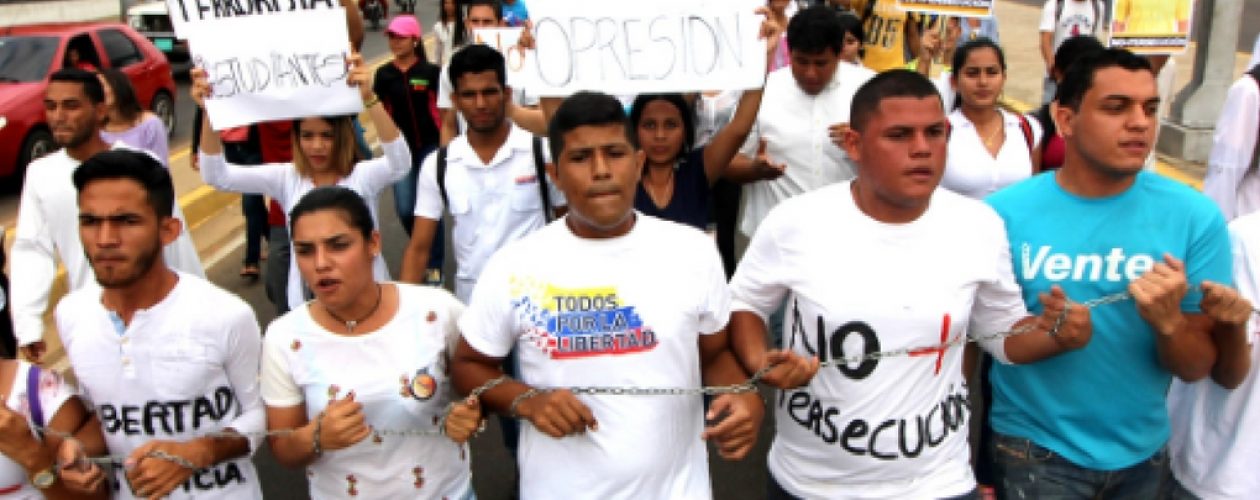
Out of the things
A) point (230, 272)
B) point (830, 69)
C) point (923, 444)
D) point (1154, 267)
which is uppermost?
point (830, 69)

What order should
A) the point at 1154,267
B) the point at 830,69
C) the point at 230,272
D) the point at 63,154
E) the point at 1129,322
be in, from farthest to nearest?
the point at 230,272 → the point at 830,69 → the point at 63,154 → the point at 1129,322 → the point at 1154,267

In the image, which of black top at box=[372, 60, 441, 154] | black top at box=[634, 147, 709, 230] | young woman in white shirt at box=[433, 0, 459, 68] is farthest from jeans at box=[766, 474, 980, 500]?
young woman in white shirt at box=[433, 0, 459, 68]

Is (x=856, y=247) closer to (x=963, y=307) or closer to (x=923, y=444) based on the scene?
(x=963, y=307)

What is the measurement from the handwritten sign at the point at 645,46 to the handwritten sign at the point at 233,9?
3.55 ft

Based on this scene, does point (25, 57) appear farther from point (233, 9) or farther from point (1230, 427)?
point (1230, 427)

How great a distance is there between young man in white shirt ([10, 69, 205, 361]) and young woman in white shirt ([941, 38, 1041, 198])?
3237 millimetres

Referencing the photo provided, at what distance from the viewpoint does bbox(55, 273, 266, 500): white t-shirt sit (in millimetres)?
2672

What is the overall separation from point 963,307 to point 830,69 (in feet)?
7.12

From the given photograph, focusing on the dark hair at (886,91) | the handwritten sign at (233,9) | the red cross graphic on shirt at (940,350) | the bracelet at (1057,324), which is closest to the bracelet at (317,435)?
the red cross graphic on shirt at (940,350)

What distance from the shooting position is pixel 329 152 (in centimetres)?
429

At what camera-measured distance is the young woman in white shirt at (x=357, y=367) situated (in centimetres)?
266

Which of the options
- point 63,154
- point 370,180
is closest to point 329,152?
point 370,180

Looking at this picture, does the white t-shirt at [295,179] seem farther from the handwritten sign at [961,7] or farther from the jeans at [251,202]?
the handwritten sign at [961,7]

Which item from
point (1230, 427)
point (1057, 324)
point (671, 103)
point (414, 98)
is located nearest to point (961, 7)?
point (671, 103)
